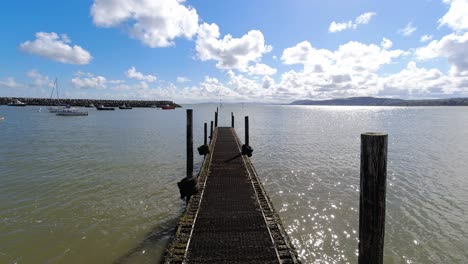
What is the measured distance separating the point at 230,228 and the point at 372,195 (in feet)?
14.8

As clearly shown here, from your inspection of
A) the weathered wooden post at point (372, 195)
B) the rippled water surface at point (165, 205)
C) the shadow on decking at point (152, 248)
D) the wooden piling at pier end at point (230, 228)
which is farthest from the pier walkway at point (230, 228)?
the weathered wooden post at point (372, 195)

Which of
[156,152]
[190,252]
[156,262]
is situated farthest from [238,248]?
[156,152]

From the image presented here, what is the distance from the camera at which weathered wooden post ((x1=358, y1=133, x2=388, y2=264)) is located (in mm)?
3951

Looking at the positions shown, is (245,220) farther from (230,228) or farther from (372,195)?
(372,195)

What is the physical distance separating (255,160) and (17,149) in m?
19.3

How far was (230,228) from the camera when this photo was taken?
25.3 feet

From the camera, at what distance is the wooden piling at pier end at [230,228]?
249 inches

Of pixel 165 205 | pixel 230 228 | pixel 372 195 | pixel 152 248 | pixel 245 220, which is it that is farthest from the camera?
pixel 165 205

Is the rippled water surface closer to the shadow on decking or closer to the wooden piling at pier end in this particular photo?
the shadow on decking

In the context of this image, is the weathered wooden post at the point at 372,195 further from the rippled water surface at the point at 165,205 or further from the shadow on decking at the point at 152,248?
the shadow on decking at the point at 152,248

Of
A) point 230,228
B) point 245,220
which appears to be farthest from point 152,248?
point 245,220

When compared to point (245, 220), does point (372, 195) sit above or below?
above

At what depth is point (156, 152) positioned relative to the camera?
2306cm

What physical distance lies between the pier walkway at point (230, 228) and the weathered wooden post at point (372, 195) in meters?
2.12
